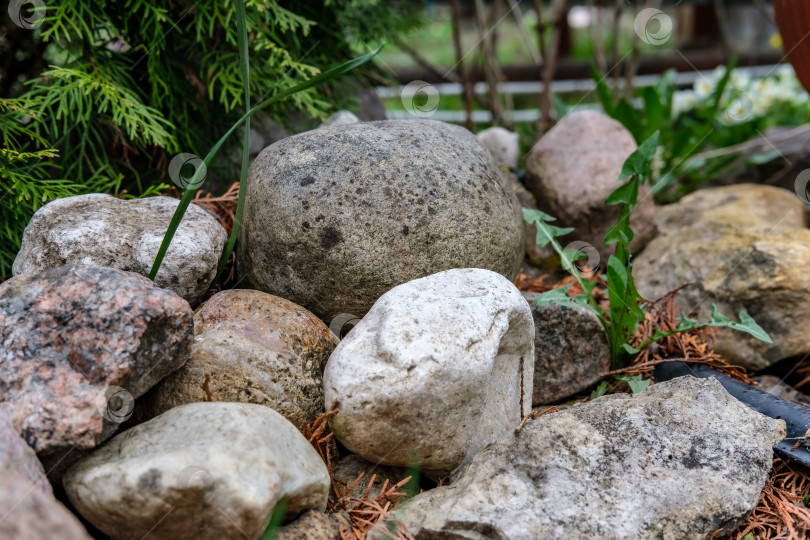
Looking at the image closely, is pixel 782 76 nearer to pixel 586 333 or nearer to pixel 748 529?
pixel 586 333

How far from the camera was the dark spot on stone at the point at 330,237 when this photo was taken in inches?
89.1

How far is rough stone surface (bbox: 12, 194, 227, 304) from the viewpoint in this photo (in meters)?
2.16

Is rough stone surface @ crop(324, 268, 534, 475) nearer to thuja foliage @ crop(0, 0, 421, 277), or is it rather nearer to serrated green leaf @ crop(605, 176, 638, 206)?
serrated green leaf @ crop(605, 176, 638, 206)

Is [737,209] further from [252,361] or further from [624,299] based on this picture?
[252,361]

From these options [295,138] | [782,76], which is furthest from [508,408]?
[782,76]

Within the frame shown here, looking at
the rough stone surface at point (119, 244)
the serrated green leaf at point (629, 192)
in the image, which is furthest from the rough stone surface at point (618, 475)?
the rough stone surface at point (119, 244)

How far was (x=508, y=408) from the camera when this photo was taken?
2.23 meters

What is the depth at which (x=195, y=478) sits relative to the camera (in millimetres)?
1564

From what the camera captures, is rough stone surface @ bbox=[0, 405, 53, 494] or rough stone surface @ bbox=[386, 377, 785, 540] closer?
rough stone surface @ bbox=[0, 405, 53, 494]
